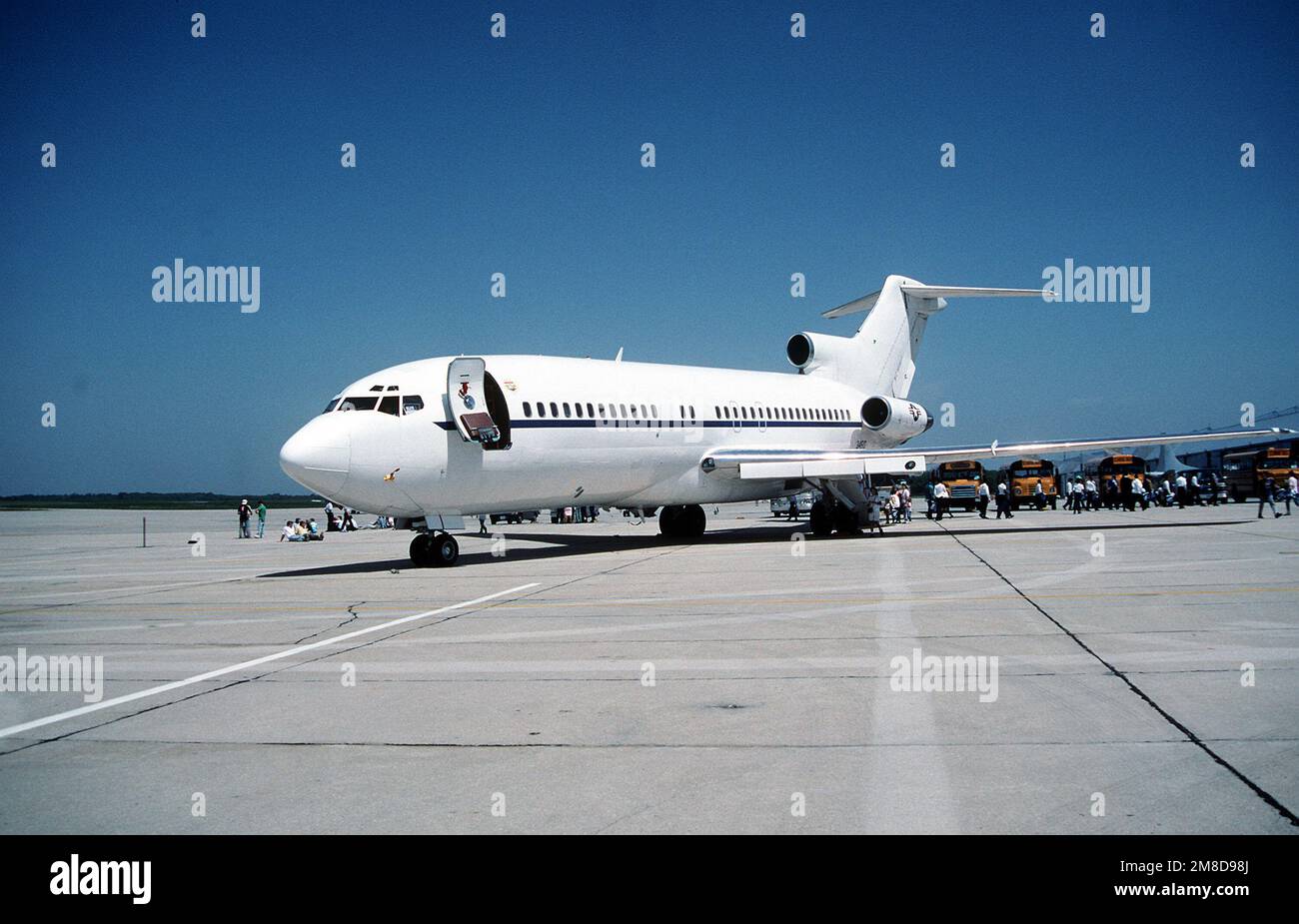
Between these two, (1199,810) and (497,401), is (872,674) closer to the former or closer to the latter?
(1199,810)

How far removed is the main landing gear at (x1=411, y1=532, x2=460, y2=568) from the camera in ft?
61.6

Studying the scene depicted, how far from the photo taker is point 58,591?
16.1 metres

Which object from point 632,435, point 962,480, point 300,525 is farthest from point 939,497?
point 300,525

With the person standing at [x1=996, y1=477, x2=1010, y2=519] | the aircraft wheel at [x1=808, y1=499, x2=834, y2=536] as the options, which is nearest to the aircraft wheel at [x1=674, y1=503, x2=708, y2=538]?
the aircraft wheel at [x1=808, y1=499, x2=834, y2=536]

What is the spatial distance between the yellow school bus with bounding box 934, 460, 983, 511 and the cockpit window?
37.7 meters

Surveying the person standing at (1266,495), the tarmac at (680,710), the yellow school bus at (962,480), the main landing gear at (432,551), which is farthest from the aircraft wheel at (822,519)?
the yellow school bus at (962,480)

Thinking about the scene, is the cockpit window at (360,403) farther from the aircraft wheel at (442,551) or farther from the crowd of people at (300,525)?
the crowd of people at (300,525)

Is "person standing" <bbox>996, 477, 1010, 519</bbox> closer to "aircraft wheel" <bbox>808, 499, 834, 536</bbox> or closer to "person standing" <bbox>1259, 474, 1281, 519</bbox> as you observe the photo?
"person standing" <bbox>1259, 474, 1281, 519</bbox>

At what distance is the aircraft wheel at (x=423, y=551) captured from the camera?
18781 mm

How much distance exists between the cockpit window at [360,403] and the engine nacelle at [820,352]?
17.5 meters

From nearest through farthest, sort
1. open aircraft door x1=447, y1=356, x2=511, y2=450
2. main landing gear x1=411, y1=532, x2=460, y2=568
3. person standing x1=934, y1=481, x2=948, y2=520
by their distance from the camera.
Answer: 1. open aircraft door x1=447, y1=356, x2=511, y2=450
2. main landing gear x1=411, y1=532, x2=460, y2=568
3. person standing x1=934, y1=481, x2=948, y2=520

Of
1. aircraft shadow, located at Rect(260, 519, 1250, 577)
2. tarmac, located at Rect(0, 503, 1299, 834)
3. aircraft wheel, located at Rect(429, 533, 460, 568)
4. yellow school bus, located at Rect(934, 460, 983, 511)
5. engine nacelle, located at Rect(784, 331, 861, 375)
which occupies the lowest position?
tarmac, located at Rect(0, 503, 1299, 834)

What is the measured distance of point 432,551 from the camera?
18.8 meters
